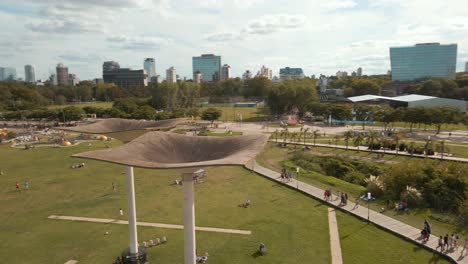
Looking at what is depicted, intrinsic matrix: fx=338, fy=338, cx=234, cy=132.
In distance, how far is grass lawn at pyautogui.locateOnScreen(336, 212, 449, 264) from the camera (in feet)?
77.8

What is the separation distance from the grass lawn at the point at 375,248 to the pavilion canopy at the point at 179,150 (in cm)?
1179

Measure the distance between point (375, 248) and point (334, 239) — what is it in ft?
9.89

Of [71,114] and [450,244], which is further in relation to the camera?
[71,114]

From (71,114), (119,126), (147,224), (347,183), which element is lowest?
(147,224)

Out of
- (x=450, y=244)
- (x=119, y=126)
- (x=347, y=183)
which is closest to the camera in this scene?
(x=450, y=244)

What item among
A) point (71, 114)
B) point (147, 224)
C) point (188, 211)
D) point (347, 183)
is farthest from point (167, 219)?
point (71, 114)

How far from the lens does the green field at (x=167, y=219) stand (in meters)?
24.9

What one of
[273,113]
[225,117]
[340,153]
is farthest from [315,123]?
[340,153]

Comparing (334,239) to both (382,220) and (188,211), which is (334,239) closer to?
(382,220)

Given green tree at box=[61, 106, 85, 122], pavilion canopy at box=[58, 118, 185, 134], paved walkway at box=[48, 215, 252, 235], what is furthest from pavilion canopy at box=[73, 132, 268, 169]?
green tree at box=[61, 106, 85, 122]

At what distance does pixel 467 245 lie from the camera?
995 inches

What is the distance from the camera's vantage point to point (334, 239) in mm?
26750

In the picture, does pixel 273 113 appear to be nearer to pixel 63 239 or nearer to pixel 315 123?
pixel 315 123

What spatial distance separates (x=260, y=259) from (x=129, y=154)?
12.5 m
